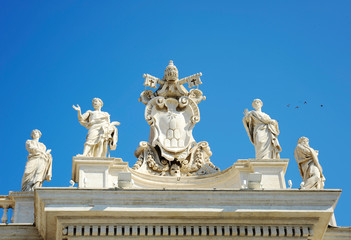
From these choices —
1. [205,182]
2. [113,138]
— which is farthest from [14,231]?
[205,182]

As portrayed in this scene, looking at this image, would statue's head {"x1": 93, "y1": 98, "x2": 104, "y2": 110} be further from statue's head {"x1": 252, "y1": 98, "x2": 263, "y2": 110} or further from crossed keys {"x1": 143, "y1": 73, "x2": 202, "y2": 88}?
statue's head {"x1": 252, "y1": 98, "x2": 263, "y2": 110}

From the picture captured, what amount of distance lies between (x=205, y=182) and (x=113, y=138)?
2619 millimetres

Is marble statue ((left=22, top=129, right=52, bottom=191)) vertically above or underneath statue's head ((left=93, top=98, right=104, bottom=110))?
underneath

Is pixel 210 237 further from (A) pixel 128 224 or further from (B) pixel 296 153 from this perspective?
(B) pixel 296 153

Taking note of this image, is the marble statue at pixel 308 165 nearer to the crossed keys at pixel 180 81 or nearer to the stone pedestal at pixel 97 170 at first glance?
the crossed keys at pixel 180 81

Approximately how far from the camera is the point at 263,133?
2267cm

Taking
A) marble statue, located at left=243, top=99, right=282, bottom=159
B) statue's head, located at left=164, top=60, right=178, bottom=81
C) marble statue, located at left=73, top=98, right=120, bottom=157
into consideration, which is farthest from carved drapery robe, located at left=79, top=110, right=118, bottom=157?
marble statue, located at left=243, top=99, right=282, bottom=159

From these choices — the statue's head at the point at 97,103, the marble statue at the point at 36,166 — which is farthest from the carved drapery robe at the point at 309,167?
the marble statue at the point at 36,166

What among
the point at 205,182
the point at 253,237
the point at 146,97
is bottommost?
the point at 253,237

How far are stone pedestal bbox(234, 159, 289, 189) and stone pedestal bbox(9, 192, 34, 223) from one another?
16.9 ft

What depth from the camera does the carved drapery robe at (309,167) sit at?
21641mm

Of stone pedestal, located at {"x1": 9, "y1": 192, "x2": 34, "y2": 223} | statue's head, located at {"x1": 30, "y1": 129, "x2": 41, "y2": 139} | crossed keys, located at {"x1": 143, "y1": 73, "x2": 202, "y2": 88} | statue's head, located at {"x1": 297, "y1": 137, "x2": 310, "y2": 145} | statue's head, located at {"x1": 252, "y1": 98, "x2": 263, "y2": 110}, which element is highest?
crossed keys, located at {"x1": 143, "y1": 73, "x2": 202, "y2": 88}

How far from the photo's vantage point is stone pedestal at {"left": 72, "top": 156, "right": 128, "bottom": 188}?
21141mm

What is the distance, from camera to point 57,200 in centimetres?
1977
